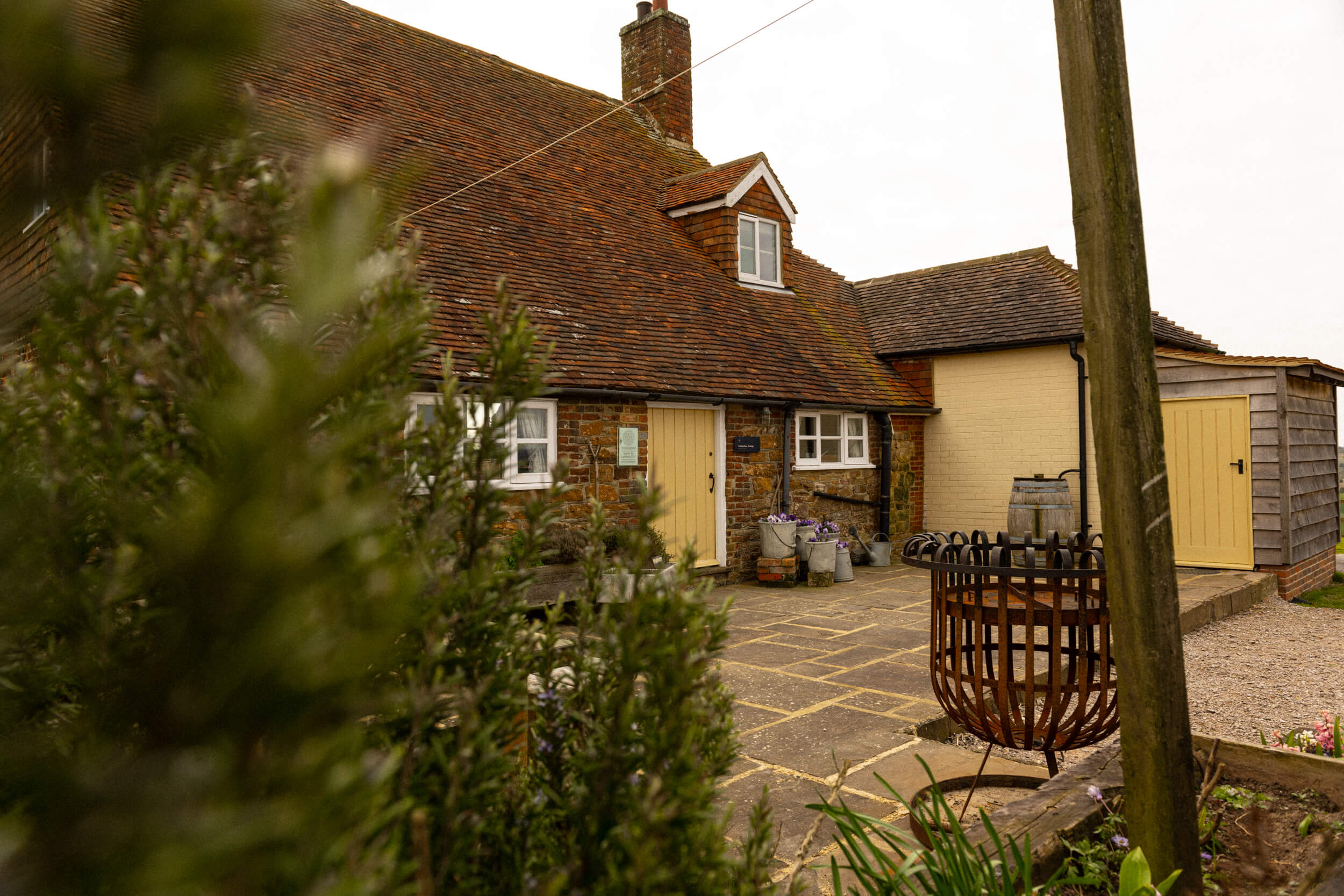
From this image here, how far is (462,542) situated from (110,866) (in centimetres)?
80

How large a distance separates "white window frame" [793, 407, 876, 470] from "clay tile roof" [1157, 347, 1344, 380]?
4.21 metres

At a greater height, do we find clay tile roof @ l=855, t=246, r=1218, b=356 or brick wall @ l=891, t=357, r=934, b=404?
clay tile roof @ l=855, t=246, r=1218, b=356

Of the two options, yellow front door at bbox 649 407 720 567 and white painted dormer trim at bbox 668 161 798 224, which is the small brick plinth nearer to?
yellow front door at bbox 649 407 720 567

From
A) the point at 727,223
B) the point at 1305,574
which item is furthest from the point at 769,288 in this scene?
the point at 1305,574

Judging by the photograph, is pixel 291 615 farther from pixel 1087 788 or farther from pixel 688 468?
pixel 688 468

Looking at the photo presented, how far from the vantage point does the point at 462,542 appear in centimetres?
112

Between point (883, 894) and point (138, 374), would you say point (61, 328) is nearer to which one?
point (138, 374)

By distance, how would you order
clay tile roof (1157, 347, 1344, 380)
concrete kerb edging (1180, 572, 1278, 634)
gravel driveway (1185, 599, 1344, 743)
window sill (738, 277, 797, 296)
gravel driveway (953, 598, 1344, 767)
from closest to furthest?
1. gravel driveway (953, 598, 1344, 767)
2. gravel driveway (1185, 599, 1344, 743)
3. concrete kerb edging (1180, 572, 1278, 634)
4. clay tile roof (1157, 347, 1344, 380)
5. window sill (738, 277, 797, 296)

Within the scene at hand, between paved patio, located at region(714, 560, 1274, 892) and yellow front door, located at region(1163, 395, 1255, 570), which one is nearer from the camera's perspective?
paved patio, located at region(714, 560, 1274, 892)

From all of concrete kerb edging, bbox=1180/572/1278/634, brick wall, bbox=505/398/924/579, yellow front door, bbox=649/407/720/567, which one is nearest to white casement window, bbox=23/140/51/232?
A: brick wall, bbox=505/398/924/579

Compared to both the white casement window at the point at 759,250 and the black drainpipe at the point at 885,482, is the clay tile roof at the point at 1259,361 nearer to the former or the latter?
the black drainpipe at the point at 885,482

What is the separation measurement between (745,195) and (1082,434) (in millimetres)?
6277

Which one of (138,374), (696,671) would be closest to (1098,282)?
(696,671)

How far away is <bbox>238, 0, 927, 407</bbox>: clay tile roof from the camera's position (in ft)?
31.2
